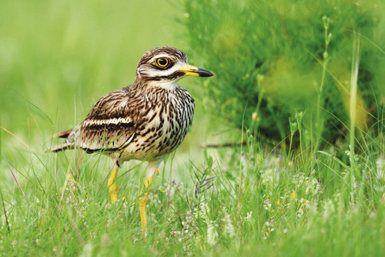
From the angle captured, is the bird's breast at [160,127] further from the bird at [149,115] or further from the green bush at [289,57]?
the green bush at [289,57]

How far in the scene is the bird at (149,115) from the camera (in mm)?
4648

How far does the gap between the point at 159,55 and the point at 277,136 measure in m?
1.61

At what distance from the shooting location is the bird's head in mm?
4648

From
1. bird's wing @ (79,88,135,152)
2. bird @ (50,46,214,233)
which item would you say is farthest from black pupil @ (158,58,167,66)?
bird's wing @ (79,88,135,152)

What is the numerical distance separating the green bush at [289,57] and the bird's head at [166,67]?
0.79 meters

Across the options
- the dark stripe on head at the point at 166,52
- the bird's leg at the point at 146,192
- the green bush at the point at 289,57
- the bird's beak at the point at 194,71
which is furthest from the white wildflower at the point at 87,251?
the green bush at the point at 289,57

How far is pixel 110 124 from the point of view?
15.9ft

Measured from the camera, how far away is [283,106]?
5570 millimetres

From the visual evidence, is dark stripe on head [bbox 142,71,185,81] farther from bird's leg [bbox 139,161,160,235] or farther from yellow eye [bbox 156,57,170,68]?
bird's leg [bbox 139,161,160,235]

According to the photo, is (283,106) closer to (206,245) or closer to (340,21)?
(340,21)

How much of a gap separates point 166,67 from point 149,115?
363 millimetres

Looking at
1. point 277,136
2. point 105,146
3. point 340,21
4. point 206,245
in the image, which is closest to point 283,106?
point 277,136

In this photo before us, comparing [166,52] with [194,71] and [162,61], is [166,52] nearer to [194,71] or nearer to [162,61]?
[162,61]

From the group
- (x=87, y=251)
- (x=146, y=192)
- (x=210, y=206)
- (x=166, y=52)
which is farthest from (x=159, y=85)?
(x=87, y=251)
